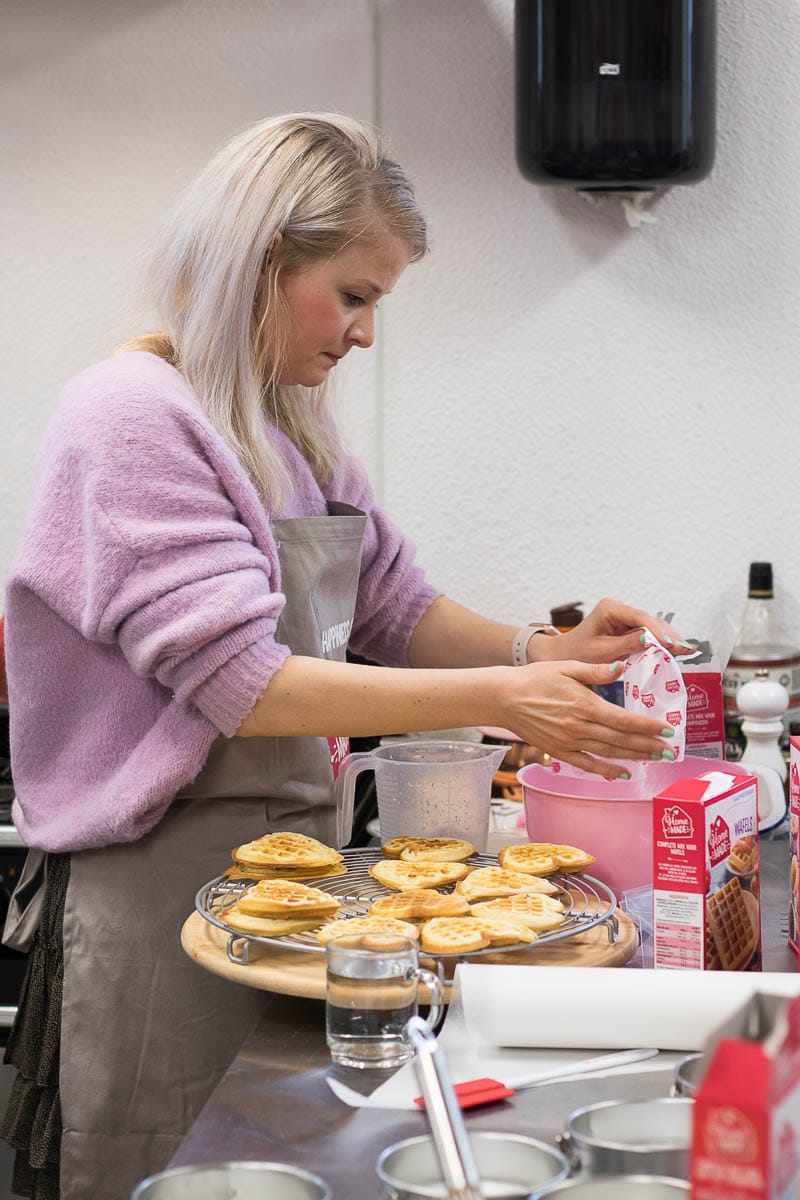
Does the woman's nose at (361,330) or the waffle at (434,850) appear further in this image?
the woman's nose at (361,330)

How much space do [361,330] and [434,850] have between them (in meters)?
0.58

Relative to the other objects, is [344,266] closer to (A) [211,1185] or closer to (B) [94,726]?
(B) [94,726]

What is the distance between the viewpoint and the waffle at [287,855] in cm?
127

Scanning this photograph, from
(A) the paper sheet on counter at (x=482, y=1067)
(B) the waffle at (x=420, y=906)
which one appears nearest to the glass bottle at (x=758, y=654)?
(B) the waffle at (x=420, y=906)

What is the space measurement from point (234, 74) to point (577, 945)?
1.73m

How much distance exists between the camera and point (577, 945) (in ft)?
3.92

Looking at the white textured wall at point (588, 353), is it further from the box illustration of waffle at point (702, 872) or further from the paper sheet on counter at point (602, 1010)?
the paper sheet on counter at point (602, 1010)

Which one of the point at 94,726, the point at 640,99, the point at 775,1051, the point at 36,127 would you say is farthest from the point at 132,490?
the point at 36,127

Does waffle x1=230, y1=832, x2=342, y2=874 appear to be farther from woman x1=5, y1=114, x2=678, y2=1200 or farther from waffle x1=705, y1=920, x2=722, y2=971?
waffle x1=705, y1=920, x2=722, y2=971

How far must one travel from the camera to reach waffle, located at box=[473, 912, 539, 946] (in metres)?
1.10

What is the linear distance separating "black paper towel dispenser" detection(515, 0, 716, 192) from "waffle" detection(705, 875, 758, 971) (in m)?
1.34

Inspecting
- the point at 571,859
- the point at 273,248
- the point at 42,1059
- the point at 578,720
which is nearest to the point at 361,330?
the point at 273,248

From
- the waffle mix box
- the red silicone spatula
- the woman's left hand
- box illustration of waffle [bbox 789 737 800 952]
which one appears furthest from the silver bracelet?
the waffle mix box

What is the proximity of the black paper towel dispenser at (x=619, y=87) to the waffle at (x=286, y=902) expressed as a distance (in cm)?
138
